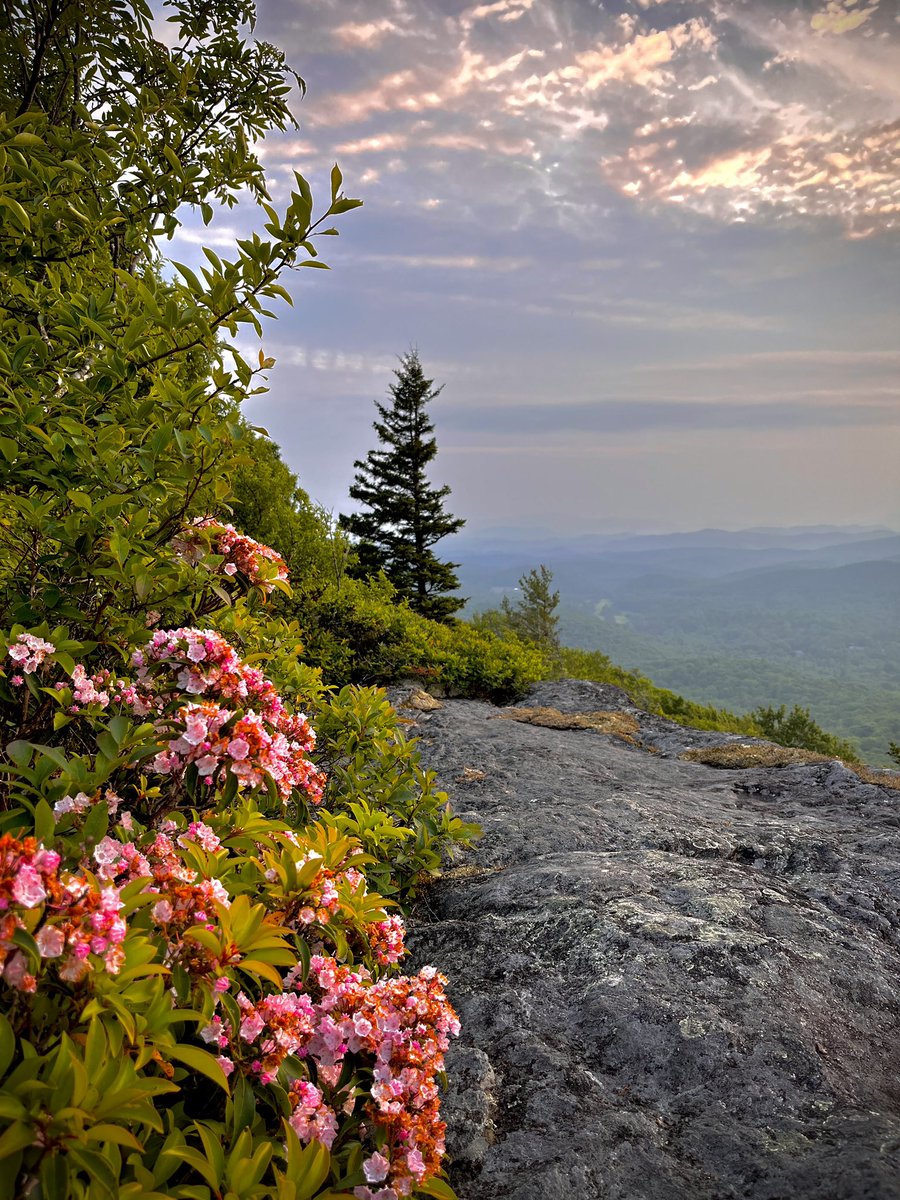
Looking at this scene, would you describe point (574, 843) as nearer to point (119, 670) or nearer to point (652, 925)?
point (652, 925)

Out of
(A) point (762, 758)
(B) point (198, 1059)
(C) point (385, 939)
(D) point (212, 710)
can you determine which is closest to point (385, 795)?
(C) point (385, 939)

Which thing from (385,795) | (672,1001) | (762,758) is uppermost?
(385,795)

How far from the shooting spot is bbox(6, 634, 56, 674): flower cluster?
5.96ft

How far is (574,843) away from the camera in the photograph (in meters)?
4.05

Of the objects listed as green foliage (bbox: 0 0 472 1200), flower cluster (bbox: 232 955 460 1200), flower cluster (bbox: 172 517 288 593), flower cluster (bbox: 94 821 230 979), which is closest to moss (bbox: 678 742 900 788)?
green foliage (bbox: 0 0 472 1200)

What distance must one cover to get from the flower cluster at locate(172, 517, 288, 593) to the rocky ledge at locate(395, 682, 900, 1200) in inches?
77.8

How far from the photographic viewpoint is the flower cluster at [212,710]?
1742 millimetres

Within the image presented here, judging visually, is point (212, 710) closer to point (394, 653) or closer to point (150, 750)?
point (150, 750)

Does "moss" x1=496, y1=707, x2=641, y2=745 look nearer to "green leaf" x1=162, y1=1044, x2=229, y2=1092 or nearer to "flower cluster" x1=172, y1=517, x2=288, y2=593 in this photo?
"flower cluster" x1=172, y1=517, x2=288, y2=593

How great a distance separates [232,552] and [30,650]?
0.90 metres

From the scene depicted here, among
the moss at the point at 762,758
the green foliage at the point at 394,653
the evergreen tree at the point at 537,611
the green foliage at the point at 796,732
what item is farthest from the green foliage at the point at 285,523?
the evergreen tree at the point at 537,611

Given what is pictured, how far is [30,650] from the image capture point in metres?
1.85

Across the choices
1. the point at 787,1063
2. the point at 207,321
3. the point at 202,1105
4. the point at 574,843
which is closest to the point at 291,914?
the point at 202,1105

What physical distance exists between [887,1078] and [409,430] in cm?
3882
